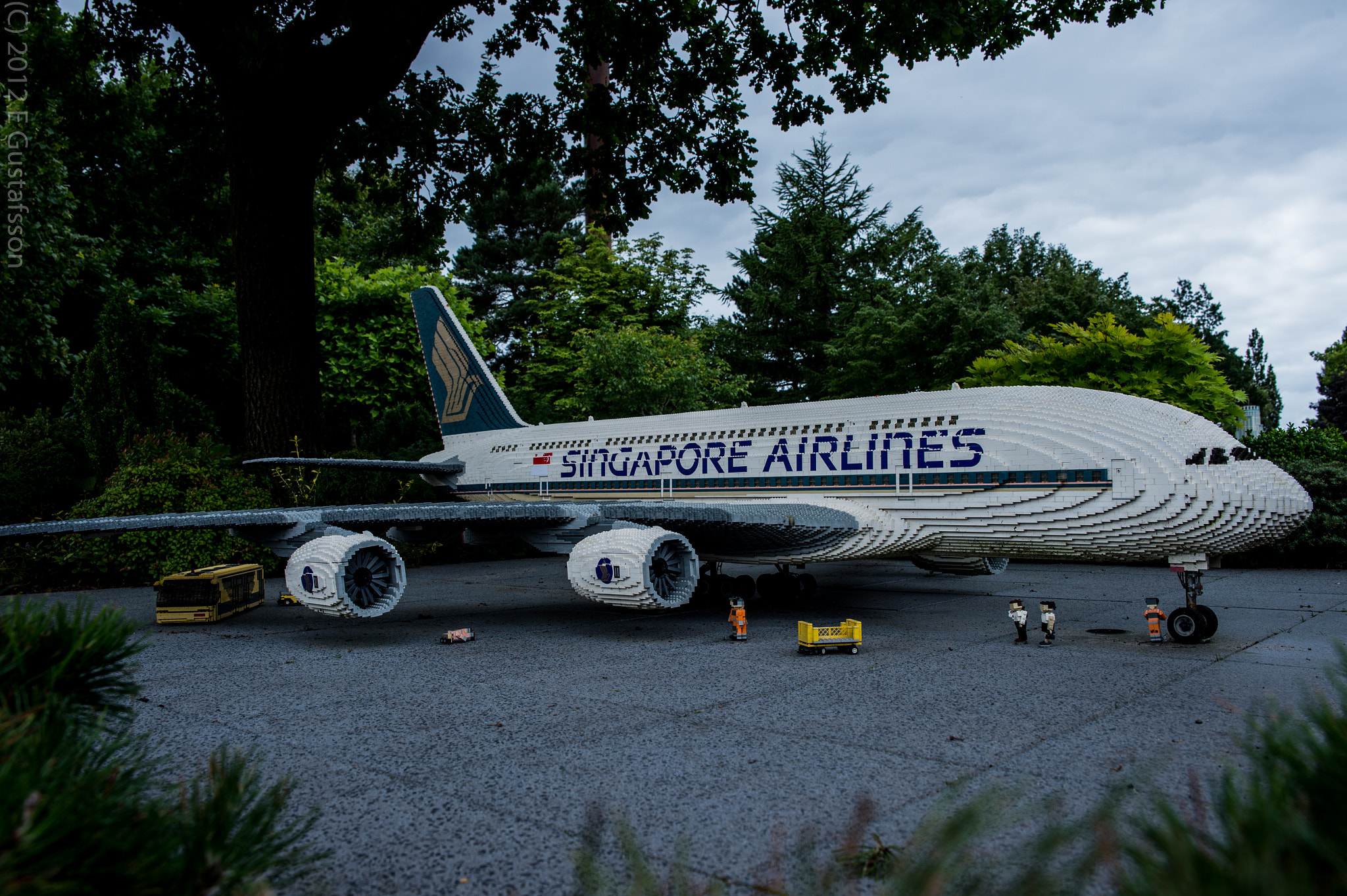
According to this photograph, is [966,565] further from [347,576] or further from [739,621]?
[347,576]

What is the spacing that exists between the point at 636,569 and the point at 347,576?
3819 mm

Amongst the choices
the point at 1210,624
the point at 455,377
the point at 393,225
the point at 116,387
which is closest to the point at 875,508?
the point at 1210,624

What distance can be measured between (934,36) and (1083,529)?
888 centimetres

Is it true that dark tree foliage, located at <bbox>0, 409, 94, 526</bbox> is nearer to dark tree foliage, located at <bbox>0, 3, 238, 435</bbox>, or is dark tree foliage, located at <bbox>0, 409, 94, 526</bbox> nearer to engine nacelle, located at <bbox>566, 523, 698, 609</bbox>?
dark tree foliage, located at <bbox>0, 3, 238, 435</bbox>

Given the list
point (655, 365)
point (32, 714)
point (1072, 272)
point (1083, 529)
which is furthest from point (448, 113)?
point (1072, 272)

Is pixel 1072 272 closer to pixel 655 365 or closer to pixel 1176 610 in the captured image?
pixel 655 365

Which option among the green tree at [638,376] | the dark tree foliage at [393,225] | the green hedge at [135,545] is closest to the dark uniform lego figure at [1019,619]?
the green hedge at [135,545]

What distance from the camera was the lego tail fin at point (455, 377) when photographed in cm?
1880

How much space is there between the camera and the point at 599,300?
39.2 metres

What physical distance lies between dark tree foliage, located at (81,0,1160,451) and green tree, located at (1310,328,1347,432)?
3658 cm

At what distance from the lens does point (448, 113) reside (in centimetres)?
2136

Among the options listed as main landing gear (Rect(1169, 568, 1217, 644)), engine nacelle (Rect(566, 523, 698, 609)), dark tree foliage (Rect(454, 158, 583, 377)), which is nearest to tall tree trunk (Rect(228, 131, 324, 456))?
engine nacelle (Rect(566, 523, 698, 609))

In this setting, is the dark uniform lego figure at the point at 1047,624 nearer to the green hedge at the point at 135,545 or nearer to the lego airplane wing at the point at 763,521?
the lego airplane wing at the point at 763,521

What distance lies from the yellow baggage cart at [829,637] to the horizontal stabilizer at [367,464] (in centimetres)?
875
